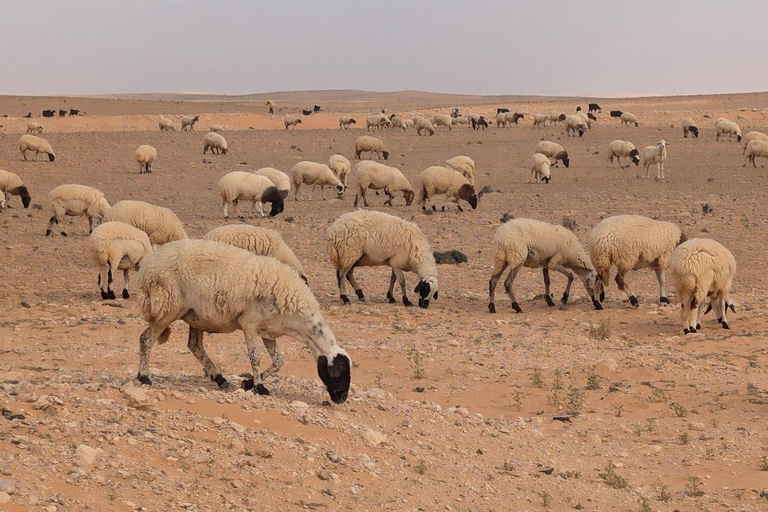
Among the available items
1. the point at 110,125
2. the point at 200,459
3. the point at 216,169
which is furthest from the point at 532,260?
the point at 110,125

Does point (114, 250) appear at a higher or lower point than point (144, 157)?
Answer: lower

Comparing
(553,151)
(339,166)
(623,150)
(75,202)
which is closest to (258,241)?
(75,202)

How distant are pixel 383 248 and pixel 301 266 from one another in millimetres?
1693

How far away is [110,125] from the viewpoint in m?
58.6

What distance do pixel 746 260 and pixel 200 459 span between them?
15190 millimetres

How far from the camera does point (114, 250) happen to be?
14.7 meters

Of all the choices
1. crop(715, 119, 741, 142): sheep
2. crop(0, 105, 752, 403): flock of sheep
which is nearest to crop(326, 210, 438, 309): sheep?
crop(0, 105, 752, 403): flock of sheep

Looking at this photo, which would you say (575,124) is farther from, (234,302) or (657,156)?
(234,302)

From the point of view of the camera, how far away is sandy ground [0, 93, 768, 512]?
632 centimetres

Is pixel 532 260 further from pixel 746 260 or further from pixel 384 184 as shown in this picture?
pixel 384 184

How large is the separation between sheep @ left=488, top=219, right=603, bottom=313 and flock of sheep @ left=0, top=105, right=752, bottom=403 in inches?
0.7

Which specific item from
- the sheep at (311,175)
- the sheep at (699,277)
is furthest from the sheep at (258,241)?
the sheep at (311,175)

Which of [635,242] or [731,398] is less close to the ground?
[635,242]

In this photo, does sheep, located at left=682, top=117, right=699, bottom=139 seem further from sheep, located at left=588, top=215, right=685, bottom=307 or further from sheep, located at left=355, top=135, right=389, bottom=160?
sheep, located at left=588, top=215, right=685, bottom=307
